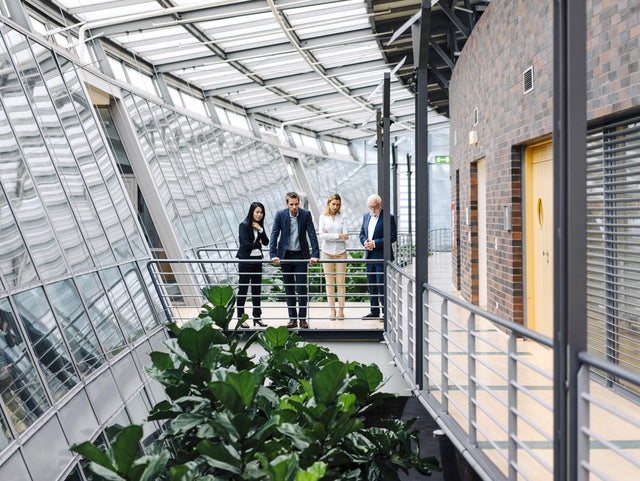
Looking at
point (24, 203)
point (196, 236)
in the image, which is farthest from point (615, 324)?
point (196, 236)

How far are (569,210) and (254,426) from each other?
1.18m

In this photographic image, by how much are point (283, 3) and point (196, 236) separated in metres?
4.59

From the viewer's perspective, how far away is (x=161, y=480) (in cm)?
239

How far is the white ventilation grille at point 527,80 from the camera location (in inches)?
298

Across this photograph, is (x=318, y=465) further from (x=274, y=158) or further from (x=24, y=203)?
(x=274, y=158)

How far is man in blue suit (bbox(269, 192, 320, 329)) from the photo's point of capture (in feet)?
30.1

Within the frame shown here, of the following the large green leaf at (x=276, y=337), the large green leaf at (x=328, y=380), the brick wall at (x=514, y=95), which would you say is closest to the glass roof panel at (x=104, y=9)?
the brick wall at (x=514, y=95)

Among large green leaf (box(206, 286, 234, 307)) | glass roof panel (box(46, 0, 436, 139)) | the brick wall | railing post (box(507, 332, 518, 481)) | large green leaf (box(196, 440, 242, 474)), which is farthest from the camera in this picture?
glass roof panel (box(46, 0, 436, 139))

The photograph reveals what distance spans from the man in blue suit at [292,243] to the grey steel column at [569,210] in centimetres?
647

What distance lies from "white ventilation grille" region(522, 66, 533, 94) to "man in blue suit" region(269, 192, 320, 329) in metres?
2.74

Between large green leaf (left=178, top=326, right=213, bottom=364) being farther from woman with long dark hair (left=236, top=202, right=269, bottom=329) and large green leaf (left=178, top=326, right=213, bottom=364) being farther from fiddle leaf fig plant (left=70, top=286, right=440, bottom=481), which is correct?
woman with long dark hair (left=236, top=202, right=269, bottom=329)

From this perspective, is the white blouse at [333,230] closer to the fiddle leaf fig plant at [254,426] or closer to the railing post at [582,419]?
the fiddle leaf fig plant at [254,426]

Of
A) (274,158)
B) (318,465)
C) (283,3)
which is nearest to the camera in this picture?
(318,465)

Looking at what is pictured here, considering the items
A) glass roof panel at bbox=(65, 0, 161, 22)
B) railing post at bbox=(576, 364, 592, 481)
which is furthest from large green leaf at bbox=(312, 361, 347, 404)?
glass roof panel at bbox=(65, 0, 161, 22)
